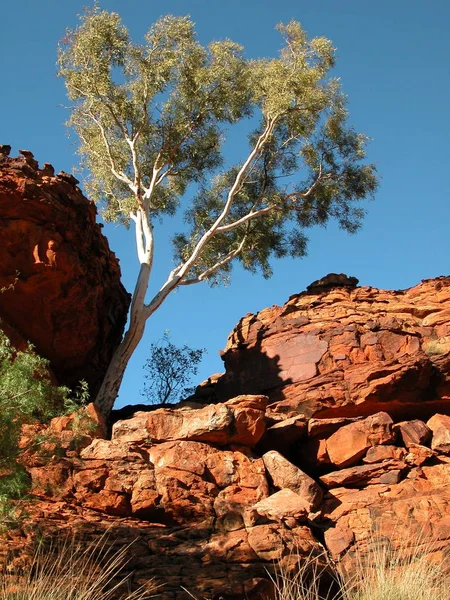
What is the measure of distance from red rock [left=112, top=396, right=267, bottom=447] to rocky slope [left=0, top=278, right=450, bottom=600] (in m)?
0.03

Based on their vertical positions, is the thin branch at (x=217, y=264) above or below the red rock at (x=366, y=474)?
above

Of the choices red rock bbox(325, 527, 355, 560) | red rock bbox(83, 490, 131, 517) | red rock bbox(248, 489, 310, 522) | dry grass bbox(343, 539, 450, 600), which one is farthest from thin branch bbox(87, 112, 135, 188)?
dry grass bbox(343, 539, 450, 600)

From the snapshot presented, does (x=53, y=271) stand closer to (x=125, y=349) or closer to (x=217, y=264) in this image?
(x=125, y=349)

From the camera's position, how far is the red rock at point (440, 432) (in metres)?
13.3

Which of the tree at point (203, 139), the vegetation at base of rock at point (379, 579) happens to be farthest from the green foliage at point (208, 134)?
the vegetation at base of rock at point (379, 579)

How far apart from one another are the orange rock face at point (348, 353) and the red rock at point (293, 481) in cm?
255

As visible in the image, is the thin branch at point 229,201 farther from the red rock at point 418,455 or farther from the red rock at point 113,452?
the red rock at point 418,455

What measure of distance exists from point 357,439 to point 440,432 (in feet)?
5.82

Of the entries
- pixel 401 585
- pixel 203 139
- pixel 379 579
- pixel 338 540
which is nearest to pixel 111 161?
pixel 203 139

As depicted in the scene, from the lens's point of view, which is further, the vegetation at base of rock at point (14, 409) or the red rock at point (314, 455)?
the red rock at point (314, 455)

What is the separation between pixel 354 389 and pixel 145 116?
10280 mm

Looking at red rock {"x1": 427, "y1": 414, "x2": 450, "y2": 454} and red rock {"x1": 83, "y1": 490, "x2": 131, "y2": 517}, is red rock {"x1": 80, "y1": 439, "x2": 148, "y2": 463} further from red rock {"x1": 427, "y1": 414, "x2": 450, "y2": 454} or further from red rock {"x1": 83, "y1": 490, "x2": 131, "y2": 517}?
red rock {"x1": 427, "y1": 414, "x2": 450, "y2": 454}

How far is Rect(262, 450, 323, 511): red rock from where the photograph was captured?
38.9 ft

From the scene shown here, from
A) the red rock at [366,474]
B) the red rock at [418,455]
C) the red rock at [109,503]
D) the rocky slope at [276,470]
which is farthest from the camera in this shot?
the red rock at [418,455]
